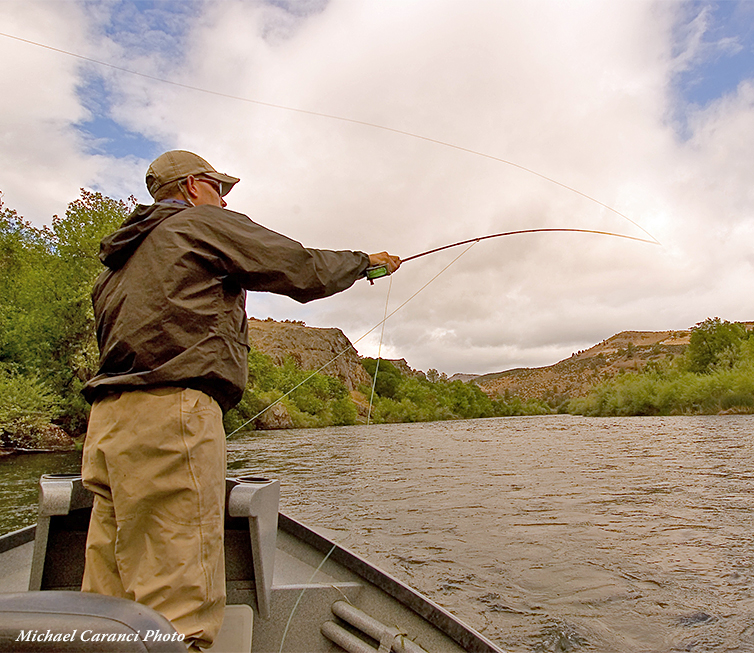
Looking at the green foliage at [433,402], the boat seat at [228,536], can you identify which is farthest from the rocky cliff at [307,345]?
the boat seat at [228,536]

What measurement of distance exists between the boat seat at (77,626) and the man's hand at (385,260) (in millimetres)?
1839

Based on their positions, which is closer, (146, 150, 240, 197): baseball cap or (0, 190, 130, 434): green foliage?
(146, 150, 240, 197): baseball cap

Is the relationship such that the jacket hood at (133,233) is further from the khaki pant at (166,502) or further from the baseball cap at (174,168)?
the khaki pant at (166,502)

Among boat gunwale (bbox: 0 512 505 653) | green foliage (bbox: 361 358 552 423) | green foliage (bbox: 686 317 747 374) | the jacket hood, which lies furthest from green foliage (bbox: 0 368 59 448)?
green foliage (bbox: 686 317 747 374)

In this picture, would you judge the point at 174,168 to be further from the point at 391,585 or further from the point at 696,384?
the point at 696,384

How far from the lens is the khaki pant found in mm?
1859

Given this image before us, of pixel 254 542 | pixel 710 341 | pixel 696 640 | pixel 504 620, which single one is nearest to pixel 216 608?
pixel 254 542

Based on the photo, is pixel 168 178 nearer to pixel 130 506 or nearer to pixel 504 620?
pixel 130 506

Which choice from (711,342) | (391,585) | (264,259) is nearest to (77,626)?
(264,259)

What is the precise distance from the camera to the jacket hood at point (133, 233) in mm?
2115

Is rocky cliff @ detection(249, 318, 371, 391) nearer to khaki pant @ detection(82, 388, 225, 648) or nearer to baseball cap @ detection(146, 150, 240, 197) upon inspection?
baseball cap @ detection(146, 150, 240, 197)

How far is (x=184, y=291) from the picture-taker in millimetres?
2031

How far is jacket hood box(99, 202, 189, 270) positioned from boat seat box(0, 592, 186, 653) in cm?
126

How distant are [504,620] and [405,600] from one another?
8.80ft
